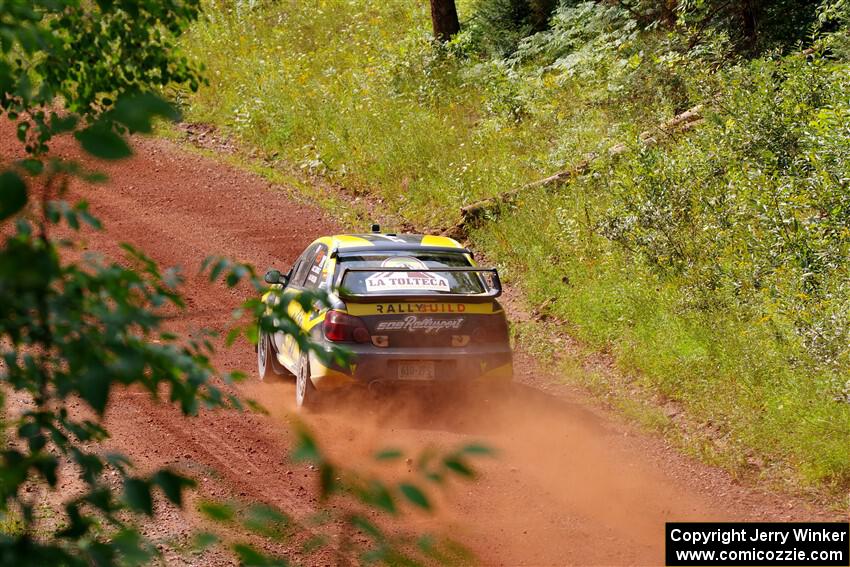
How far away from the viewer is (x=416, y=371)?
950cm

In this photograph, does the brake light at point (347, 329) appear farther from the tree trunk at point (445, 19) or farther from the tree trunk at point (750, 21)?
the tree trunk at point (445, 19)

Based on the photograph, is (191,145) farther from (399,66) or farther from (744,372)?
(744,372)

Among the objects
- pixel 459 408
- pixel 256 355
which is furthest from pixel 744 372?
pixel 256 355

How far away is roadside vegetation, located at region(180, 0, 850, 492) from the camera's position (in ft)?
33.0

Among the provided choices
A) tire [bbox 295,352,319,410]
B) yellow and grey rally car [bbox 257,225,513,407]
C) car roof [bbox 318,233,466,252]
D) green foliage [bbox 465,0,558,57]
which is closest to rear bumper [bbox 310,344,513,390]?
yellow and grey rally car [bbox 257,225,513,407]

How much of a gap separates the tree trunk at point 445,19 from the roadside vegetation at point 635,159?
19.7 inches

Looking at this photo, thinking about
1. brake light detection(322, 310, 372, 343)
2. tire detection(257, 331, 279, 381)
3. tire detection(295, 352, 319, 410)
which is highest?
brake light detection(322, 310, 372, 343)

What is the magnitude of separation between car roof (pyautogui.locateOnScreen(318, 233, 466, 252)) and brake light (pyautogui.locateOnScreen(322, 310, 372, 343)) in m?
1.09

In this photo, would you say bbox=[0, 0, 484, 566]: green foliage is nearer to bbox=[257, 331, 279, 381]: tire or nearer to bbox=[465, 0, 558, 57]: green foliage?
bbox=[257, 331, 279, 381]: tire

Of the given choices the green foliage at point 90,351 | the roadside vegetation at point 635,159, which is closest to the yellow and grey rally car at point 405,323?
the roadside vegetation at point 635,159

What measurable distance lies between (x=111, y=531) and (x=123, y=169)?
45.4 feet

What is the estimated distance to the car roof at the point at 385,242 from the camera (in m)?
10.3

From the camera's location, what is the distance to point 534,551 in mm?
7352

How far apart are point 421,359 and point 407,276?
2.86 feet
